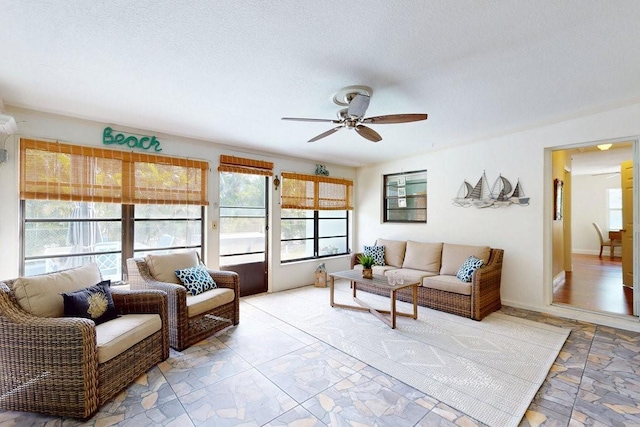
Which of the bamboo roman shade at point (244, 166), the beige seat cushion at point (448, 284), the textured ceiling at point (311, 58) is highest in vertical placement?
the textured ceiling at point (311, 58)

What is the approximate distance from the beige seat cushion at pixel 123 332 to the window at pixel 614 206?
11215 millimetres

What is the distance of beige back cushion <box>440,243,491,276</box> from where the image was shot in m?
4.16

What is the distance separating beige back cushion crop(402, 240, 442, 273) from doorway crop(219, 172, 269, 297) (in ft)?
7.99

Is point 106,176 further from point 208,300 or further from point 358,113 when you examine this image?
point 358,113

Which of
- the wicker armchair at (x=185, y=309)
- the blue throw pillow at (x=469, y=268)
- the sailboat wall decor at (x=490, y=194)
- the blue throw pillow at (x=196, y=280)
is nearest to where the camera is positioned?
the wicker armchair at (x=185, y=309)

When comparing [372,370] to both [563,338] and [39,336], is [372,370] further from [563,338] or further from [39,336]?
[39,336]

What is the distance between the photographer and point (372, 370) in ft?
8.20

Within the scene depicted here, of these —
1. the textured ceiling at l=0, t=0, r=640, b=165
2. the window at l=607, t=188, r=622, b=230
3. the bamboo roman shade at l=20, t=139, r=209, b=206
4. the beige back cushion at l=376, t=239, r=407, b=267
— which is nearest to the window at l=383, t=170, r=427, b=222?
the beige back cushion at l=376, t=239, r=407, b=267

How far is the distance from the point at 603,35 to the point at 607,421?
2522 millimetres

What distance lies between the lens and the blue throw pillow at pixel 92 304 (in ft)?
7.48

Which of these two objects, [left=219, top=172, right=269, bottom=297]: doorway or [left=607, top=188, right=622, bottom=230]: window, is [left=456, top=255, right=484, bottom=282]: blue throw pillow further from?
[left=607, top=188, right=622, bottom=230]: window

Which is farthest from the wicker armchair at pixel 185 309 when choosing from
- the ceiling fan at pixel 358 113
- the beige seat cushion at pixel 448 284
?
the beige seat cushion at pixel 448 284

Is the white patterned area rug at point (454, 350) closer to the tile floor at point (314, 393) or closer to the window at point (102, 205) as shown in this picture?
the tile floor at point (314, 393)

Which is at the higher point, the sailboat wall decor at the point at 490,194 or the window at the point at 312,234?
the sailboat wall decor at the point at 490,194
